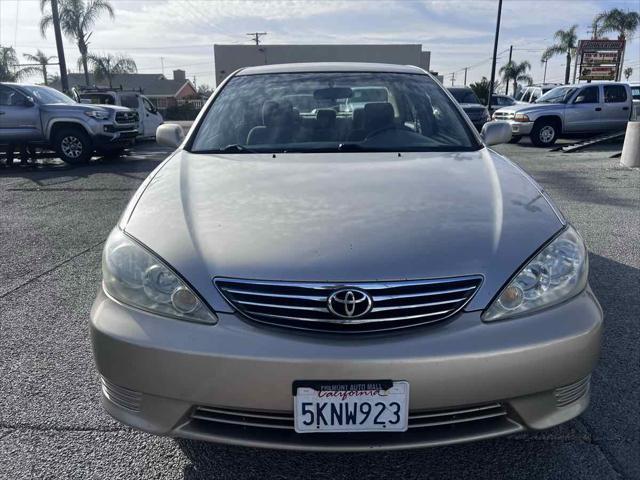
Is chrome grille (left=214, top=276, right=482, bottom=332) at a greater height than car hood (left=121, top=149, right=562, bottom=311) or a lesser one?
lesser

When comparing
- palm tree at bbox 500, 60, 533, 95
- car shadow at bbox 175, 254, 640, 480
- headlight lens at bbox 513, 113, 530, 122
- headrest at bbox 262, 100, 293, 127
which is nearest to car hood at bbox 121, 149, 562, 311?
headrest at bbox 262, 100, 293, 127

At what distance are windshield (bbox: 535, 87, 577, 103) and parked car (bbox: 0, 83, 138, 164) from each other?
11827 millimetres

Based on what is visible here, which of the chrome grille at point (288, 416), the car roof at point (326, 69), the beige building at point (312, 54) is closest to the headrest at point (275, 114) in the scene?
the car roof at point (326, 69)

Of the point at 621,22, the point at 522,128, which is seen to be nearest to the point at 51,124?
the point at 522,128

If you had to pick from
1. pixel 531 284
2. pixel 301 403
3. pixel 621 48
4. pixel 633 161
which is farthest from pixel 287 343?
pixel 621 48

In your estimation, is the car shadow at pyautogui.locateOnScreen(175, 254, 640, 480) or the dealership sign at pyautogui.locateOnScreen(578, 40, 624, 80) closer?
the car shadow at pyautogui.locateOnScreen(175, 254, 640, 480)

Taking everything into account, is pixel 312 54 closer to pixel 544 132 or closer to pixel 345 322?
pixel 544 132

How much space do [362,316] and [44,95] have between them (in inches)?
480

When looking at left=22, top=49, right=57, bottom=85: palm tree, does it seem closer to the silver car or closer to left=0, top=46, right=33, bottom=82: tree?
left=0, top=46, right=33, bottom=82: tree

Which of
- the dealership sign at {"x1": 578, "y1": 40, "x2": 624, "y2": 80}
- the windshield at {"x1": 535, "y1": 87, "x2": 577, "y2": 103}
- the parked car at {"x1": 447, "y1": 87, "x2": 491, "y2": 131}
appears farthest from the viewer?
the dealership sign at {"x1": 578, "y1": 40, "x2": 624, "y2": 80}

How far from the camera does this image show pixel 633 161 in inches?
387

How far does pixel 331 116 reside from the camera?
Answer: 2930mm

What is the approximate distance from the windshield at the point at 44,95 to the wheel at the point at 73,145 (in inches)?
32.8

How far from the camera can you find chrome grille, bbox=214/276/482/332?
159 centimetres
